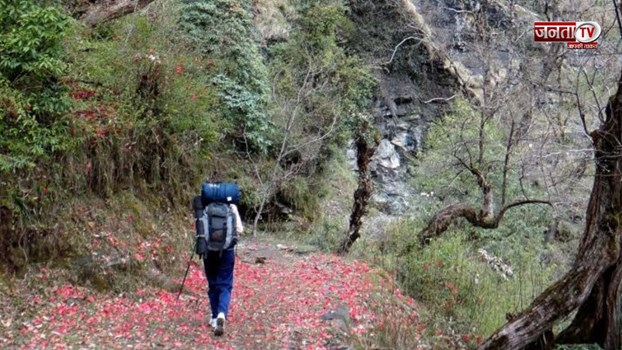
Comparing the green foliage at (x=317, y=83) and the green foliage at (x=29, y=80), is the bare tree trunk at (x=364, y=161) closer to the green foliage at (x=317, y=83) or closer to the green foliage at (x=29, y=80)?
the green foliage at (x=317, y=83)

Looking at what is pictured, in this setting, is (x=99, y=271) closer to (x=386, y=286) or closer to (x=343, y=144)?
(x=386, y=286)

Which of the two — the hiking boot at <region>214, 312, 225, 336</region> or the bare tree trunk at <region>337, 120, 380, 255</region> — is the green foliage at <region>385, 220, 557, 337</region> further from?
the hiking boot at <region>214, 312, 225, 336</region>

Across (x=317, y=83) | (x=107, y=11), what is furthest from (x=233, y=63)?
(x=107, y=11)

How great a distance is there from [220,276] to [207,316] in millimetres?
913

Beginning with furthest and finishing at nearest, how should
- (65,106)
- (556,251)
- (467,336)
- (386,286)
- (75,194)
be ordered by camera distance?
(556,251), (386,286), (467,336), (75,194), (65,106)

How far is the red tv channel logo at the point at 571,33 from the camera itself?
36.6 feet

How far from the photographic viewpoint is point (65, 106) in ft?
21.8

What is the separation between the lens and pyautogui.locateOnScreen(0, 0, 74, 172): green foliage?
620 centimetres

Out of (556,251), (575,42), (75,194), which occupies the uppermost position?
(575,42)

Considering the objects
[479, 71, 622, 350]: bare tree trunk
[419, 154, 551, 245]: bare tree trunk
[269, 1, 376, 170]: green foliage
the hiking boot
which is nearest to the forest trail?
the hiking boot

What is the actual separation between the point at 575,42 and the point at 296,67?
30.3ft

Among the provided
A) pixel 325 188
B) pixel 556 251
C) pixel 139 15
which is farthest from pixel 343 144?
pixel 139 15

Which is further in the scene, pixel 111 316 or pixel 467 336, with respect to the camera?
pixel 467 336

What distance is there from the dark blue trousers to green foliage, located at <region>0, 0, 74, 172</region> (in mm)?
2393
